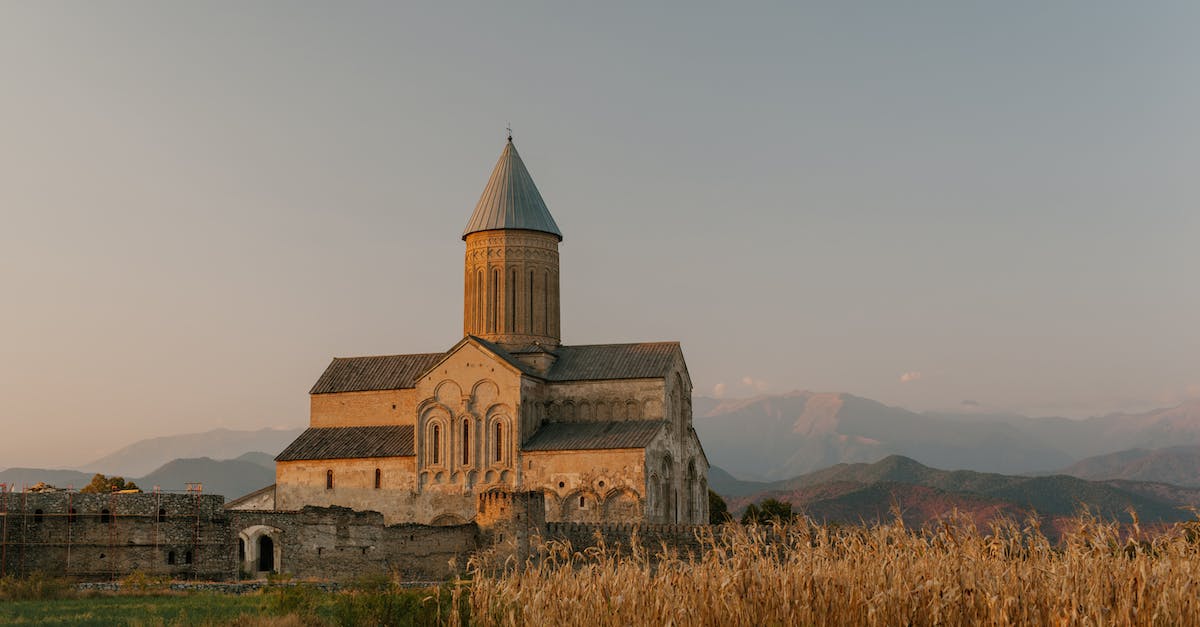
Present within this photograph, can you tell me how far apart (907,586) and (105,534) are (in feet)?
80.0

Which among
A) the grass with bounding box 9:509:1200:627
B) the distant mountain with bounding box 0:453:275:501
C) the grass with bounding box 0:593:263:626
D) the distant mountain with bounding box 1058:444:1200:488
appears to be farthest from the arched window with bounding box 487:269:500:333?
the distant mountain with bounding box 0:453:275:501

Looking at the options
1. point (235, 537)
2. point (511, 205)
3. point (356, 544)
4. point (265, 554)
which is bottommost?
point (265, 554)

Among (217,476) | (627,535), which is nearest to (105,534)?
(627,535)

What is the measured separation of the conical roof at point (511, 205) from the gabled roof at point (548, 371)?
4.93 meters

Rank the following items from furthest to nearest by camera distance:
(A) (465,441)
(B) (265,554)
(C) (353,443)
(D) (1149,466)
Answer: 1. (D) (1149,466)
2. (C) (353,443)
3. (A) (465,441)
4. (B) (265,554)

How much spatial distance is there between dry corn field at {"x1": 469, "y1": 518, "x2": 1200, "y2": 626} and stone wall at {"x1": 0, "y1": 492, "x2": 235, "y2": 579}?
20.0 metres

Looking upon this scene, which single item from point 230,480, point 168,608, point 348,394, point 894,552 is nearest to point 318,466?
point 348,394

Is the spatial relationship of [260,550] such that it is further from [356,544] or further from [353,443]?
[353,443]

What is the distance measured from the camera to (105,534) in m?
29.4

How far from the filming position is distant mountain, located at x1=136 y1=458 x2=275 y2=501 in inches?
7180

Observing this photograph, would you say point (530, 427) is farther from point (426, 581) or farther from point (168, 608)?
point (168, 608)

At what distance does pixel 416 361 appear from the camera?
45.4 metres

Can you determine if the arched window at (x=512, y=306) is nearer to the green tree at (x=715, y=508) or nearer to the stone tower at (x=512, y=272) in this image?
the stone tower at (x=512, y=272)

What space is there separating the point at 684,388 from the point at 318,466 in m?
14.0
